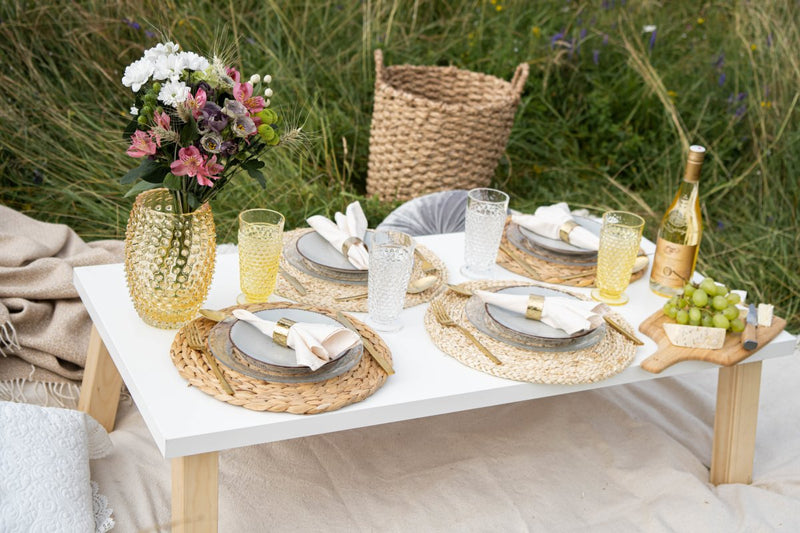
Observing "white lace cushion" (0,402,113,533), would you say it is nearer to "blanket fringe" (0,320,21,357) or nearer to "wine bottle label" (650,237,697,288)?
"blanket fringe" (0,320,21,357)

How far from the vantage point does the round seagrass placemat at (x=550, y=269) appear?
193 cm

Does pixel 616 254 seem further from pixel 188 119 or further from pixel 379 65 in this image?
pixel 379 65

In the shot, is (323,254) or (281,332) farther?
(323,254)

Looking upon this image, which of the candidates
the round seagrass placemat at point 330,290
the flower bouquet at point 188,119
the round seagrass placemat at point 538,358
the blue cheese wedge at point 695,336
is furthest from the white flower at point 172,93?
the blue cheese wedge at point 695,336

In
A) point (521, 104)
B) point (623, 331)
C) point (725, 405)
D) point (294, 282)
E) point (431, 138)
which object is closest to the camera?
point (623, 331)

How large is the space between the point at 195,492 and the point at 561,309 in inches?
28.2

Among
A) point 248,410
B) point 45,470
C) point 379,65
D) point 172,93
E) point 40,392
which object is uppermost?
point 172,93

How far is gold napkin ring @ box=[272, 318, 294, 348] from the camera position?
1471mm

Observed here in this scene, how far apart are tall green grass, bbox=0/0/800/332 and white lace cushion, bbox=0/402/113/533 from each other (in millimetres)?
1253

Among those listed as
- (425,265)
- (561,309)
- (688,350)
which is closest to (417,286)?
(425,265)

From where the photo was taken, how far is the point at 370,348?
5.05 feet

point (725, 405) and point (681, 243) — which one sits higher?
point (681, 243)

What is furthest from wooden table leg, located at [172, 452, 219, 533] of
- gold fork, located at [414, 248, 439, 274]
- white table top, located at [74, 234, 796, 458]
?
gold fork, located at [414, 248, 439, 274]

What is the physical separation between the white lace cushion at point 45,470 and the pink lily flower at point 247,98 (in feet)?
2.33
